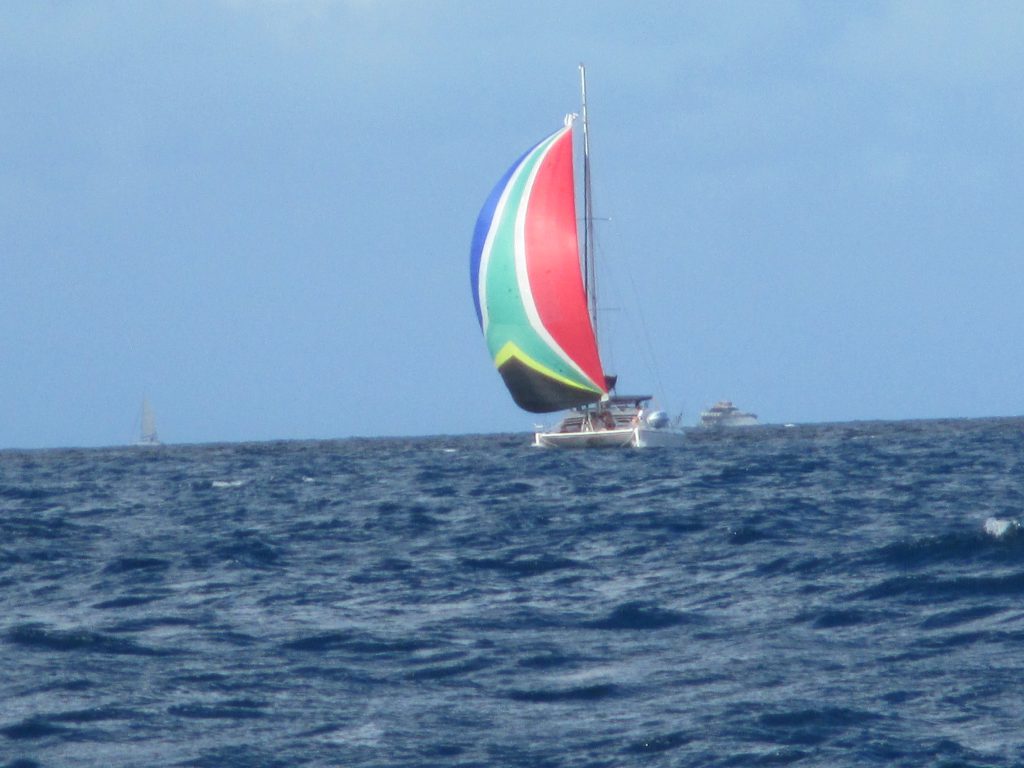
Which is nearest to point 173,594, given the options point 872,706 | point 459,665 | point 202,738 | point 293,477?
point 459,665

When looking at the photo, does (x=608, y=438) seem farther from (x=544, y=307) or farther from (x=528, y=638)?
(x=528, y=638)

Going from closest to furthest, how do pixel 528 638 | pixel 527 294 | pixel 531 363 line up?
pixel 528 638 → pixel 531 363 → pixel 527 294

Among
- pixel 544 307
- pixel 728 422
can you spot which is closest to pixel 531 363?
pixel 544 307

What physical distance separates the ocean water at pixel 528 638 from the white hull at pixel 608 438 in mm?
21267

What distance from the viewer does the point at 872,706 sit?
24.6ft

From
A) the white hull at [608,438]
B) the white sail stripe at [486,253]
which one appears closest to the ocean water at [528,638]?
the white hull at [608,438]

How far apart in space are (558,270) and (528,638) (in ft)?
106

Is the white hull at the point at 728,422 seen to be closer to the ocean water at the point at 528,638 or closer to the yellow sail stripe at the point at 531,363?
the yellow sail stripe at the point at 531,363

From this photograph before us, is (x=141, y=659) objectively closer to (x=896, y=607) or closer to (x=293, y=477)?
(x=896, y=607)

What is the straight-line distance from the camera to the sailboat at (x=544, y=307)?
40.9m

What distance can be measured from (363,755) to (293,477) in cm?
2641

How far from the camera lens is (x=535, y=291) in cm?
4119

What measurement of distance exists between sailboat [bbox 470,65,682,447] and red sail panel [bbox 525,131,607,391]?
3 cm

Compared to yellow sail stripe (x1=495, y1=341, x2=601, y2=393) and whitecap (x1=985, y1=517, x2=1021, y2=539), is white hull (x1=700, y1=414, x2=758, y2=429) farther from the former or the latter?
whitecap (x1=985, y1=517, x2=1021, y2=539)
